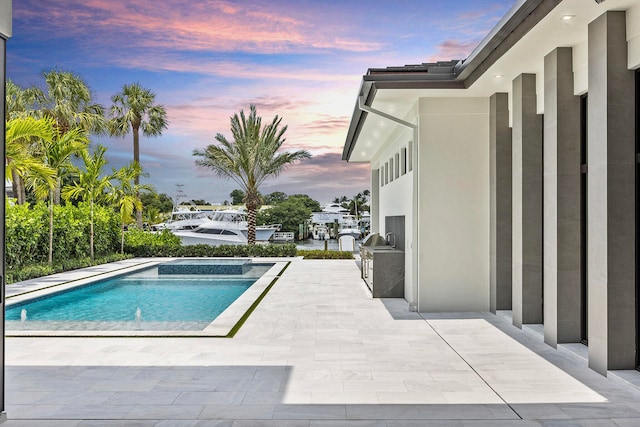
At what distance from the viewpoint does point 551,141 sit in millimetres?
6375

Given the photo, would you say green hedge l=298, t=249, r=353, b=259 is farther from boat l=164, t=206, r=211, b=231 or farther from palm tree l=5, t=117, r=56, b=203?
boat l=164, t=206, r=211, b=231

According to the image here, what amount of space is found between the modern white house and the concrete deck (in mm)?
793

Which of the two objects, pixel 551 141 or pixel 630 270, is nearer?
pixel 630 270

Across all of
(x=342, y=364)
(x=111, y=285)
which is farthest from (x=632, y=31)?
(x=111, y=285)

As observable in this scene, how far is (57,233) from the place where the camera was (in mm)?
15742

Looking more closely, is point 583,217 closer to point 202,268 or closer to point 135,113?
point 202,268

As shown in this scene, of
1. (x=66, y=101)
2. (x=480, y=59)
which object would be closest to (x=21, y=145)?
(x=66, y=101)

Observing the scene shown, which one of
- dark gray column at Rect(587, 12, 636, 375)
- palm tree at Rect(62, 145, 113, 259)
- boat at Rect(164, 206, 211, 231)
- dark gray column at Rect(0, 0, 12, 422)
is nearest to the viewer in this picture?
dark gray column at Rect(0, 0, 12, 422)

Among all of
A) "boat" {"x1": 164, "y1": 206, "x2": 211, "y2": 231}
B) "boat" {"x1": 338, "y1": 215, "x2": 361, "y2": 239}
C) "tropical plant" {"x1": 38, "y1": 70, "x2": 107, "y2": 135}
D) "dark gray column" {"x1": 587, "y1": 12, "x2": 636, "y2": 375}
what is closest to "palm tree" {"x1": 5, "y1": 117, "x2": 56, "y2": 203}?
"tropical plant" {"x1": 38, "y1": 70, "x2": 107, "y2": 135}

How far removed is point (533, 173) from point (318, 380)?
4.59m

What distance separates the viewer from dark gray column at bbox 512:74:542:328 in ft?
24.2

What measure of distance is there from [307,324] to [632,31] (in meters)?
5.75

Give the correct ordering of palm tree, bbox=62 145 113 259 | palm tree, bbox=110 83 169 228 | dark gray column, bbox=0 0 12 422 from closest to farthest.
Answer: dark gray column, bbox=0 0 12 422 < palm tree, bbox=62 145 113 259 < palm tree, bbox=110 83 169 228

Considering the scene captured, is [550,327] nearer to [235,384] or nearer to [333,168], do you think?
[235,384]
